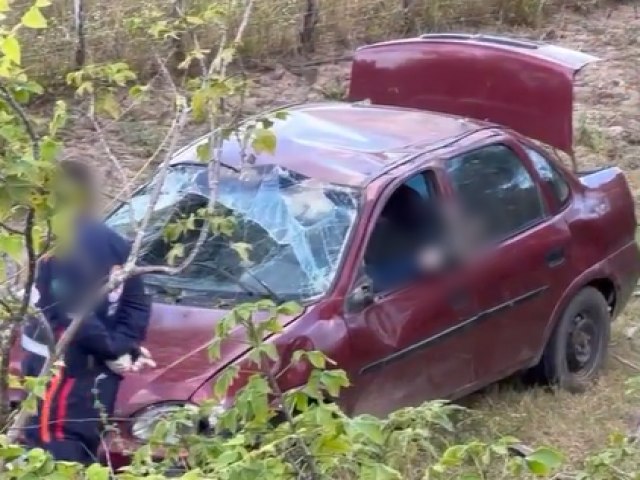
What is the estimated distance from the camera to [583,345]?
7.18 m

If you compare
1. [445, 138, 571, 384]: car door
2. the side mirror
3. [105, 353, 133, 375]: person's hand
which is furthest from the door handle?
[105, 353, 133, 375]: person's hand

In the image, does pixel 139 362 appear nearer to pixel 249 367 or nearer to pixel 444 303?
pixel 249 367

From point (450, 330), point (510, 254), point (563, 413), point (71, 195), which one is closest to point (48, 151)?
point (71, 195)

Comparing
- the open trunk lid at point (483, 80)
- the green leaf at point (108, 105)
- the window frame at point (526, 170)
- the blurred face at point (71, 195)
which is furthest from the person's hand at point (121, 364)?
the open trunk lid at point (483, 80)

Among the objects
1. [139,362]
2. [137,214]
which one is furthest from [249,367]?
[137,214]

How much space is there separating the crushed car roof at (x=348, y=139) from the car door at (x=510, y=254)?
0.78ft

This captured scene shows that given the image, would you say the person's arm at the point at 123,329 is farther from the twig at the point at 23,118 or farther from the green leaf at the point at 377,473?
the green leaf at the point at 377,473

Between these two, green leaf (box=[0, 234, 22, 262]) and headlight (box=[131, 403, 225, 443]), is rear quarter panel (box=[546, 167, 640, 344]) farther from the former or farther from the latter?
green leaf (box=[0, 234, 22, 262])

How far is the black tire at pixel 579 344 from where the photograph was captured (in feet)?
22.7

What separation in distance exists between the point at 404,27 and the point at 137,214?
308 inches

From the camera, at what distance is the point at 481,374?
638 centimetres

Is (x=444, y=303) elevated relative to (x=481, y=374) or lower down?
elevated

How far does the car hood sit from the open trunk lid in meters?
2.60

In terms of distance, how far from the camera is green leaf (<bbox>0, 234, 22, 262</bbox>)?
3004mm
